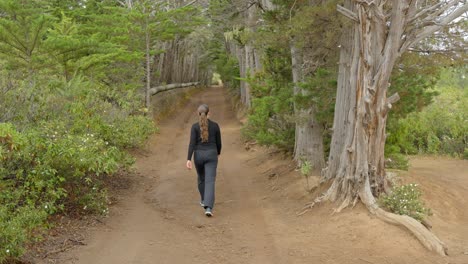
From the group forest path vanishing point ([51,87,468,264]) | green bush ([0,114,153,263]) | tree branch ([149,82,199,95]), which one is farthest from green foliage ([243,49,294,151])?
tree branch ([149,82,199,95])

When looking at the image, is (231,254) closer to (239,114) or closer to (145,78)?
(145,78)

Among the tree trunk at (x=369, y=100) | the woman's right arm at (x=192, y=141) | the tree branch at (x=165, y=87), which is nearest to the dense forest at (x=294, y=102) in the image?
the tree trunk at (x=369, y=100)

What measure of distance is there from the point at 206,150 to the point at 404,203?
345cm

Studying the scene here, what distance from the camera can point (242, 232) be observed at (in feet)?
24.7

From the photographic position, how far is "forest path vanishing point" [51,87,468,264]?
623 cm

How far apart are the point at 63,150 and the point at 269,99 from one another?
21.5 feet

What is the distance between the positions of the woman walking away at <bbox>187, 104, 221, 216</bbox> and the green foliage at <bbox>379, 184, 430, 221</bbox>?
2.90 meters

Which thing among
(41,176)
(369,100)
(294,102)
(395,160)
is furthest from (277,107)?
(41,176)

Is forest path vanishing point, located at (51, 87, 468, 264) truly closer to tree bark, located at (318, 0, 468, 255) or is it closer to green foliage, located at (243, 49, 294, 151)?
tree bark, located at (318, 0, 468, 255)

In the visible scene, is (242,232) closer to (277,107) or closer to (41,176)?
(41,176)

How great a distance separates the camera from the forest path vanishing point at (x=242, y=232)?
6234mm

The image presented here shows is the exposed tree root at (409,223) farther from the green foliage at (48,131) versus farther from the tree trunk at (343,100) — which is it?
the green foliage at (48,131)

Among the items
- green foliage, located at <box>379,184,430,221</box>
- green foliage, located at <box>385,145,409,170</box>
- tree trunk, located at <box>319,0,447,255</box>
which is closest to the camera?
green foliage, located at <box>379,184,430,221</box>

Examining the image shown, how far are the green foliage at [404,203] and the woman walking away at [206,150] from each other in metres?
2.90
